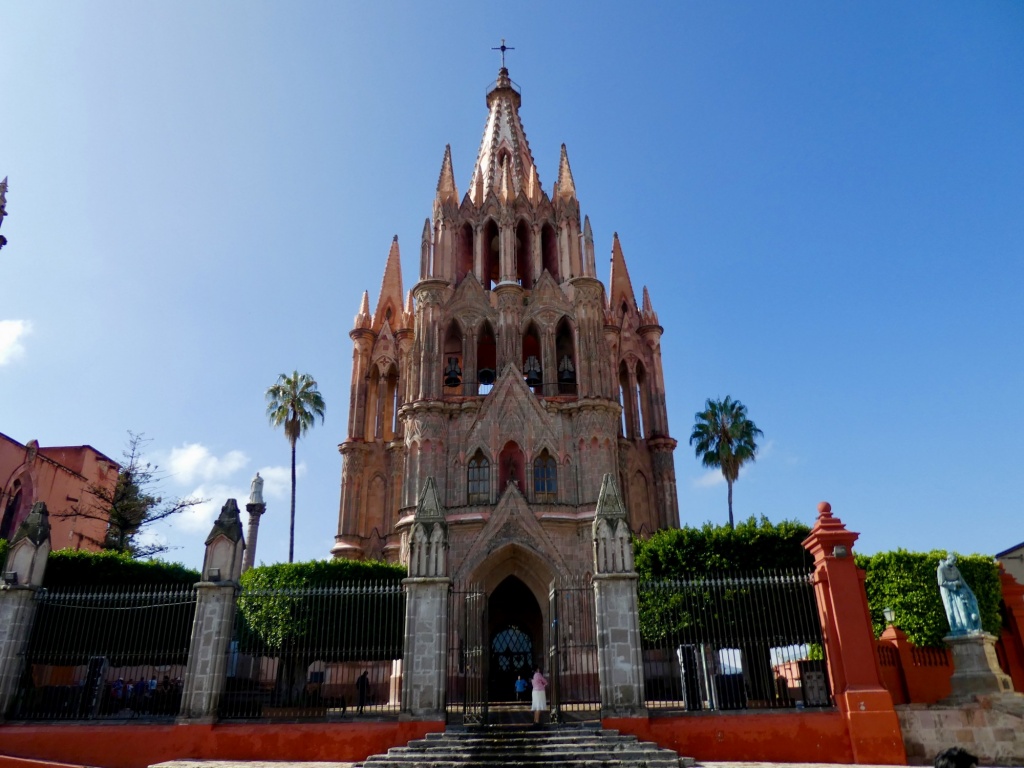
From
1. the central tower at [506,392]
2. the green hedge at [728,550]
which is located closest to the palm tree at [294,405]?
the central tower at [506,392]

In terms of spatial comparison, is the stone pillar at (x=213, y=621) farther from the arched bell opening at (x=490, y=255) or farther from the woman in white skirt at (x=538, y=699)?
the arched bell opening at (x=490, y=255)

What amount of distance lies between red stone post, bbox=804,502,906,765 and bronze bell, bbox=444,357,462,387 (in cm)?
1995

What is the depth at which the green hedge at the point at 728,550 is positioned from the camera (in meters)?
20.8

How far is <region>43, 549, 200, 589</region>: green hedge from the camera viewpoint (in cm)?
2116

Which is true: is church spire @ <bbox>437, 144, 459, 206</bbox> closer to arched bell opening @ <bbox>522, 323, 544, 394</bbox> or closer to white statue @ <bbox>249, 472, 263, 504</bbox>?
arched bell opening @ <bbox>522, 323, 544, 394</bbox>

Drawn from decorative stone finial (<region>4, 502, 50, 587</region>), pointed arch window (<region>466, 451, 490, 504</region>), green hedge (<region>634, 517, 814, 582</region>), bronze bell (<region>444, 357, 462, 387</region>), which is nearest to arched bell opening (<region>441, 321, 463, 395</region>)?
bronze bell (<region>444, 357, 462, 387</region>)

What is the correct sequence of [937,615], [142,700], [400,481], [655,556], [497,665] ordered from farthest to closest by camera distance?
[400,481] → [497,665] → [655,556] → [937,615] → [142,700]

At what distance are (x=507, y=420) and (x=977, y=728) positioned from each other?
62.1 ft

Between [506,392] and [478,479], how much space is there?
12.3 ft

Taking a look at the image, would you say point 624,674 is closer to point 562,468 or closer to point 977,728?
point 977,728

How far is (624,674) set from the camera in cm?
1363

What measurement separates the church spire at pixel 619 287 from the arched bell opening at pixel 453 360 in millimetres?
8513

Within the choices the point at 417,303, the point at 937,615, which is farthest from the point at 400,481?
the point at 937,615

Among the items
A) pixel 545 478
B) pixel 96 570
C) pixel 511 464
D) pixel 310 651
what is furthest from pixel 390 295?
pixel 310 651
